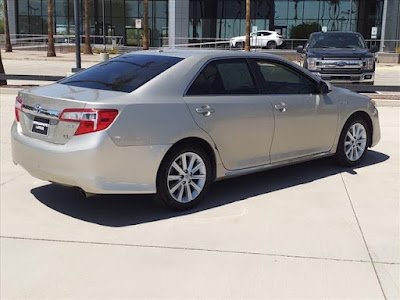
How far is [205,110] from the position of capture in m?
5.07

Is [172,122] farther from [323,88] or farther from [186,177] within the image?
[323,88]

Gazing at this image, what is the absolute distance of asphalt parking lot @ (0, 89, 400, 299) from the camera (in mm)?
3588

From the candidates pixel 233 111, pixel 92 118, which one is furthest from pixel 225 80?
pixel 92 118

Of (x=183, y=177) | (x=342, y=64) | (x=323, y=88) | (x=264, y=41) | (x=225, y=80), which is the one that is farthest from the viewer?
(x=264, y=41)

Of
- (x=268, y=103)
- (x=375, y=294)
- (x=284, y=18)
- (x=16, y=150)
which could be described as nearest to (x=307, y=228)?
(x=375, y=294)

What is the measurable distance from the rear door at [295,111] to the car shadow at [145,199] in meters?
0.39

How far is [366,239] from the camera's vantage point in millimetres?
4465

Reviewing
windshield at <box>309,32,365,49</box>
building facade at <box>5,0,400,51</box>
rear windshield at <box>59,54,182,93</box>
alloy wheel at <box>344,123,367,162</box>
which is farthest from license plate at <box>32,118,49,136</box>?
building facade at <box>5,0,400,51</box>

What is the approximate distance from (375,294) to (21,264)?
2598 millimetres

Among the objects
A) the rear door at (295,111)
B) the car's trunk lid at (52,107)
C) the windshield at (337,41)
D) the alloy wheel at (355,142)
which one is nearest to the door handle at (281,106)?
the rear door at (295,111)

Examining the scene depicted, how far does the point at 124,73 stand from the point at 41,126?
99cm

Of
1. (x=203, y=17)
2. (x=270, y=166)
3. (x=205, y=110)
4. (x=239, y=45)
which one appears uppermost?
(x=203, y=17)

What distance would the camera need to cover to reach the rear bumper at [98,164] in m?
4.46

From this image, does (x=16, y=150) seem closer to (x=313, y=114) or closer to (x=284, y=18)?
(x=313, y=114)
